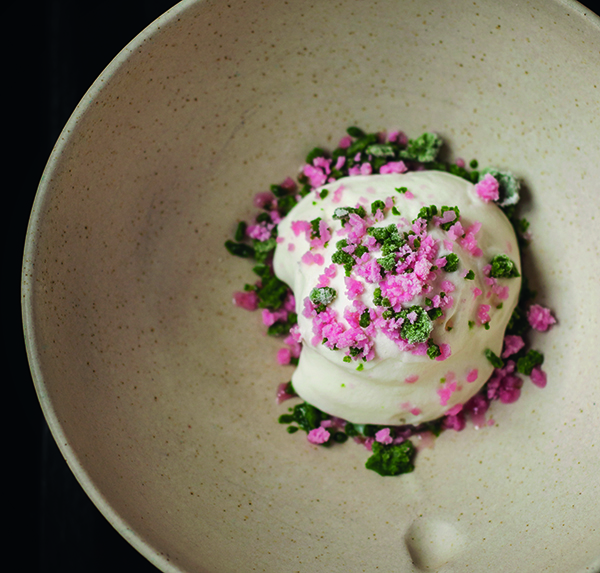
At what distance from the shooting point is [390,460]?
5.41ft

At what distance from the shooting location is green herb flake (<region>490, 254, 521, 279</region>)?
1.49 metres

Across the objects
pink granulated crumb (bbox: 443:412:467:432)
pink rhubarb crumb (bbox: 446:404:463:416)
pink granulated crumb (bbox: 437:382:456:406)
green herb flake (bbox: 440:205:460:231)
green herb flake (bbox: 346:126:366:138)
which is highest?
green herb flake (bbox: 440:205:460:231)

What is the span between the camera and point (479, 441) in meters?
1.66

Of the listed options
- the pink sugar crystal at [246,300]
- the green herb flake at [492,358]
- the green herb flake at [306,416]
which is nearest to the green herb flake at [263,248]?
the pink sugar crystal at [246,300]

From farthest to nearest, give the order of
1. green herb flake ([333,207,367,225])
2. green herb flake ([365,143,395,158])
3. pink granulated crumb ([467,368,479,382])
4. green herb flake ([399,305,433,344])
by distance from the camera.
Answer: green herb flake ([365,143,395,158]), pink granulated crumb ([467,368,479,382]), green herb flake ([333,207,367,225]), green herb flake ([399,305,433,344])

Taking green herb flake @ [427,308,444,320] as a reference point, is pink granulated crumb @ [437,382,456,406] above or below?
below

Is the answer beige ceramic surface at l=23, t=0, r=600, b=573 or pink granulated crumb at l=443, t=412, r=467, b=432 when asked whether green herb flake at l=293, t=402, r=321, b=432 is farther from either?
pink granulated crumb at l=443, t=412, r=467, b=432

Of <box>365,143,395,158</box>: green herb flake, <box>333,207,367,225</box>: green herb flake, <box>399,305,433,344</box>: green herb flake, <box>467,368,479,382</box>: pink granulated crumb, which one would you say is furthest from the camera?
<box>365,143,395,158</box>: green herb flake

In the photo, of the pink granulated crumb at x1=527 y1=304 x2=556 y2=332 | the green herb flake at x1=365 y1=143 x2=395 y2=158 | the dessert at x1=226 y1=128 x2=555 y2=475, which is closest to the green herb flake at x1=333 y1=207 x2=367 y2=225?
the dessert at x1=226 y1=128 x2=555 y2=475

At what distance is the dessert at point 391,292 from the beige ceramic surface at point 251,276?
0.06 metres

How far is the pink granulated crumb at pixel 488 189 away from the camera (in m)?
1.57

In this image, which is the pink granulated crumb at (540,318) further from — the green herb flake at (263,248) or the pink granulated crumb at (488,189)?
the green herb flake at (263,248)

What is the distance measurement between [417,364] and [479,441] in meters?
0.38

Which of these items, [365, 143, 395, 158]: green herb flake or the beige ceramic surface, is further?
[365, 143, 395, 158]: green herb flake
